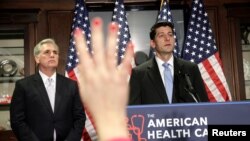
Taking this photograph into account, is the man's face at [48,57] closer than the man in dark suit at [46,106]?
No

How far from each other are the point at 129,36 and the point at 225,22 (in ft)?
3.91

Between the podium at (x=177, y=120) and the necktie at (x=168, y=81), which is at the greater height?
the necktie at (x=168, y=81)

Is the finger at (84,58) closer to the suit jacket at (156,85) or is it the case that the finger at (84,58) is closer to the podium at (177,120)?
the podium at (177,120)

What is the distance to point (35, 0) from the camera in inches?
169

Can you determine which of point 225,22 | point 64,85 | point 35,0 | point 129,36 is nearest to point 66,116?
point 64,85

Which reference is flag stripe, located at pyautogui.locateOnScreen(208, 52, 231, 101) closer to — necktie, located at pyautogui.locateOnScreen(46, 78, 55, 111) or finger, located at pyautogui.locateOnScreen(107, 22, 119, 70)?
necktie, located at pyautogui.locateOnScreen(46, 78, 55, 111)

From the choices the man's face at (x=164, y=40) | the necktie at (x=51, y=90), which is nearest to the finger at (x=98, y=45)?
the man's face at (x=164, y=40)

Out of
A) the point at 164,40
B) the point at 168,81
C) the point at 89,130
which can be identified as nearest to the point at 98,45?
the point at 168,81

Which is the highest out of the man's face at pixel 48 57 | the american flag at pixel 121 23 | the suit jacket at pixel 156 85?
the american flag at pixel 121 23

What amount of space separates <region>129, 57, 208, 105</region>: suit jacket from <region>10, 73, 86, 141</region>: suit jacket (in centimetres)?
97

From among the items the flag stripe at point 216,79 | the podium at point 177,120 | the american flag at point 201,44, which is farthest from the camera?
the american flag at point 201,44

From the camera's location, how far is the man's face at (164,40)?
260 cm

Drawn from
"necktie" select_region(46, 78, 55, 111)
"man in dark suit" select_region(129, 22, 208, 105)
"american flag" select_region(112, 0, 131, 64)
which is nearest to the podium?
"man in dark suit" select_region(129, 22, 208, 105)

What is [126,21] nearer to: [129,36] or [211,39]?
[129,36]
